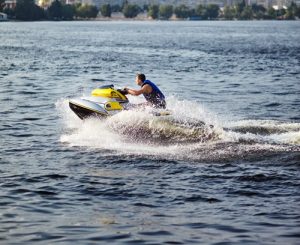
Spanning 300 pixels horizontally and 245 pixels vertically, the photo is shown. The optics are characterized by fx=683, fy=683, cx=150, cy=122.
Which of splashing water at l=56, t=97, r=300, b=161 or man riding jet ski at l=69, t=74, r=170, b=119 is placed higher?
man riding jet ski at l=69, t=74, r=170, b=119

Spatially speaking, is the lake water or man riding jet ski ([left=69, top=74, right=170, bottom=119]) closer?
the lake water

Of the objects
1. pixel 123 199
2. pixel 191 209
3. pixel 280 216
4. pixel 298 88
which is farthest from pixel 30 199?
pixel 298 88

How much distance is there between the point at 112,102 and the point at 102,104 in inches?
11.9

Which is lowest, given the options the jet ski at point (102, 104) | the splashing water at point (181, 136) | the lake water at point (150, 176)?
the lake water at point (150, 176)

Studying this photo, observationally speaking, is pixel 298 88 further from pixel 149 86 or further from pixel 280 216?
pixel 280 216

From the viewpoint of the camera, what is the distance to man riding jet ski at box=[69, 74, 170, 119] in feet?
66.1

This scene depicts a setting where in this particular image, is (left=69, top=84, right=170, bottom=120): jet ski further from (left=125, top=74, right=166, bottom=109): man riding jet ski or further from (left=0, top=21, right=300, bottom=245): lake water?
(left=125, top=74, right=166, bottom=109): man riding jet ski

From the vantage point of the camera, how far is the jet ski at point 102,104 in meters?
20.1

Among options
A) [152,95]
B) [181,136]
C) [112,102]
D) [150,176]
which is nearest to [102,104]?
[112,102]

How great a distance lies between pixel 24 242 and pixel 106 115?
9.06 m

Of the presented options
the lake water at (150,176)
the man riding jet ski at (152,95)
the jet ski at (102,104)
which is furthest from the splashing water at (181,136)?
the man riding jet ski at (152,95)

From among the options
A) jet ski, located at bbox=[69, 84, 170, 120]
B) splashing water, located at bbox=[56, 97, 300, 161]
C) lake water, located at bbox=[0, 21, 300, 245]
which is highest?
jet ski, located at bbox=[69, 84, 170, 120]

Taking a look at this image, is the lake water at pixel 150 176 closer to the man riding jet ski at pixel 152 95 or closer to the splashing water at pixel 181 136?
the splashing water at pixel 181 136

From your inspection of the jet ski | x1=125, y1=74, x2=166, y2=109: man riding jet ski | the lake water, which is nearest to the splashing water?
the lake water
